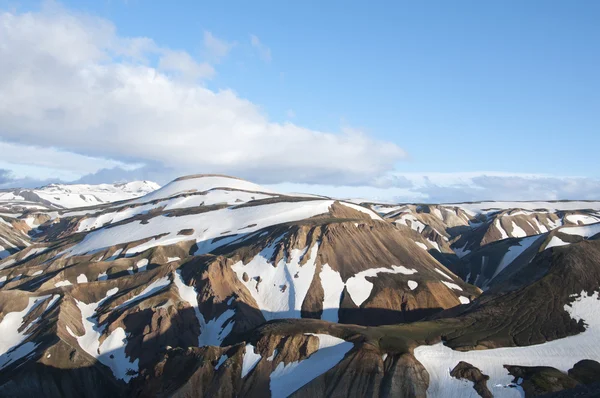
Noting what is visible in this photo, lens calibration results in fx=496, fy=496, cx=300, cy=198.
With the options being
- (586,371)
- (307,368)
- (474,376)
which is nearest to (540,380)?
(474,376)

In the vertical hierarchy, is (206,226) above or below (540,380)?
above

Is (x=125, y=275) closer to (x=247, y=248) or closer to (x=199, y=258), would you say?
(x=199, y=258)

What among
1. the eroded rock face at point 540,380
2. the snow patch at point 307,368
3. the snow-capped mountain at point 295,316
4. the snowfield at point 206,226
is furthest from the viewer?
the snowfield at point 206,226

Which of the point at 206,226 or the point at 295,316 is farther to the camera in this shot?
the point at 206,226

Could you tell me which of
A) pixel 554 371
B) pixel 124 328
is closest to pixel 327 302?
pixel 124 328

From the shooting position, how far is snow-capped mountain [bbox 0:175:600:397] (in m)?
65.0

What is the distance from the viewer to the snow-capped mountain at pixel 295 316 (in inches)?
2559

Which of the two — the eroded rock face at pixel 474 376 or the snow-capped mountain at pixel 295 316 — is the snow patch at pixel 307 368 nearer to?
the snow-capped mountain at pixel 295 316

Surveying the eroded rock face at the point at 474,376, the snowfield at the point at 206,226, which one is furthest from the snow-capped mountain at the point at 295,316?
the snowfield at the point at 206,226

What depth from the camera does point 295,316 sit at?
11450 centimetres

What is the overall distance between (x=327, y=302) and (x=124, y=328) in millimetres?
45923

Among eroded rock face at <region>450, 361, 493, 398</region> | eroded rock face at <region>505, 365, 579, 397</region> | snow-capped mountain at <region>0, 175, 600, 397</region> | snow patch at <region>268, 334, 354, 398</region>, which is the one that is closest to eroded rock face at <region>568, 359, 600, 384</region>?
snow-capped mountain at <region>0, 175, 600, 397</region>

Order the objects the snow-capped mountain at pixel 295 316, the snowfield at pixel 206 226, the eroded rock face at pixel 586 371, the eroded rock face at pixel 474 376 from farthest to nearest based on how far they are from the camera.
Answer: the snowfield at pixel 206 226
the snow-capped mountain at pixel 295 316
the eroded rock face at pixel 586 371
the eroded rock face at pixel 474 376

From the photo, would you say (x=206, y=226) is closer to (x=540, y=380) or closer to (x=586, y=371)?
(x=540, y=380)
